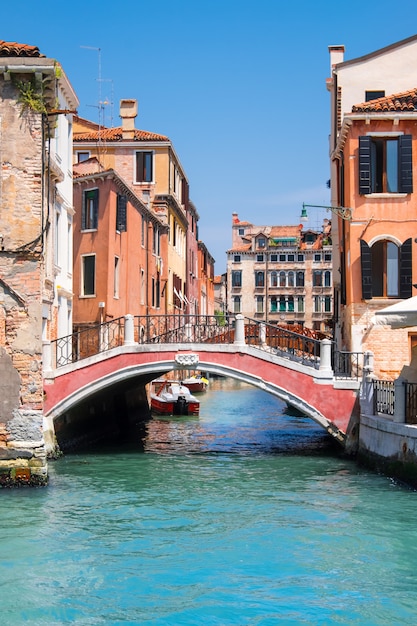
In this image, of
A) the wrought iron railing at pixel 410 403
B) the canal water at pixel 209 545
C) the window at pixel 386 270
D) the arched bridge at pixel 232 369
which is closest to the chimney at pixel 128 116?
the arched bridge at pixel 232 369

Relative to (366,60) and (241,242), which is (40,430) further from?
(241,242)

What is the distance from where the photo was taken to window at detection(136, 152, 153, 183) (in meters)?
35.1

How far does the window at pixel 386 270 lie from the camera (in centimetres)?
1997

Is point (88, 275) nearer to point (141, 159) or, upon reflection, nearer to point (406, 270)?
point (406, 270)

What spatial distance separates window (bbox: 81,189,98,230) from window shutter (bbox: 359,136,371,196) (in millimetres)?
8918

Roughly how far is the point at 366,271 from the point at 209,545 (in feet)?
32.8

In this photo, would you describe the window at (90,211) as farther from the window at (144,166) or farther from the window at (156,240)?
the window at (144,166)

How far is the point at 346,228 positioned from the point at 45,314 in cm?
744

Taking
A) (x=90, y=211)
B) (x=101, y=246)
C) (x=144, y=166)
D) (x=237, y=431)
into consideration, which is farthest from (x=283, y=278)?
(x=101, y=246)

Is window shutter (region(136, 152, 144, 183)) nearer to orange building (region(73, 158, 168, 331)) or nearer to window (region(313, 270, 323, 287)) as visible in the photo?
orange building (region(73, 158, 168, 331))

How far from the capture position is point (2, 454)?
47.6 ft

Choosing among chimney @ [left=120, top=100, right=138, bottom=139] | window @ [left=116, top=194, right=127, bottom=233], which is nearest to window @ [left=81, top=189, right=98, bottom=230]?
window @ [left=116, top=194, right=127, bottom=233]

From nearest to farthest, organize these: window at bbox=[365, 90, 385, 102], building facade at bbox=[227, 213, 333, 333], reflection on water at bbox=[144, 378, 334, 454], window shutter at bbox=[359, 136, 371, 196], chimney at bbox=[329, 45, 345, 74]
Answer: window shutter at bbox=[359, 136, 371, 196] → reflection on water at bbox=[144, 378, 334, 454] → window at bbox=[365, 90, 385, 102] → chimney at bbox=[329, 45, 345, 74] → building facade at bbox=[227, 213, 333, 333]

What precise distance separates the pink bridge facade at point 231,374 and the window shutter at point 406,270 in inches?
110
